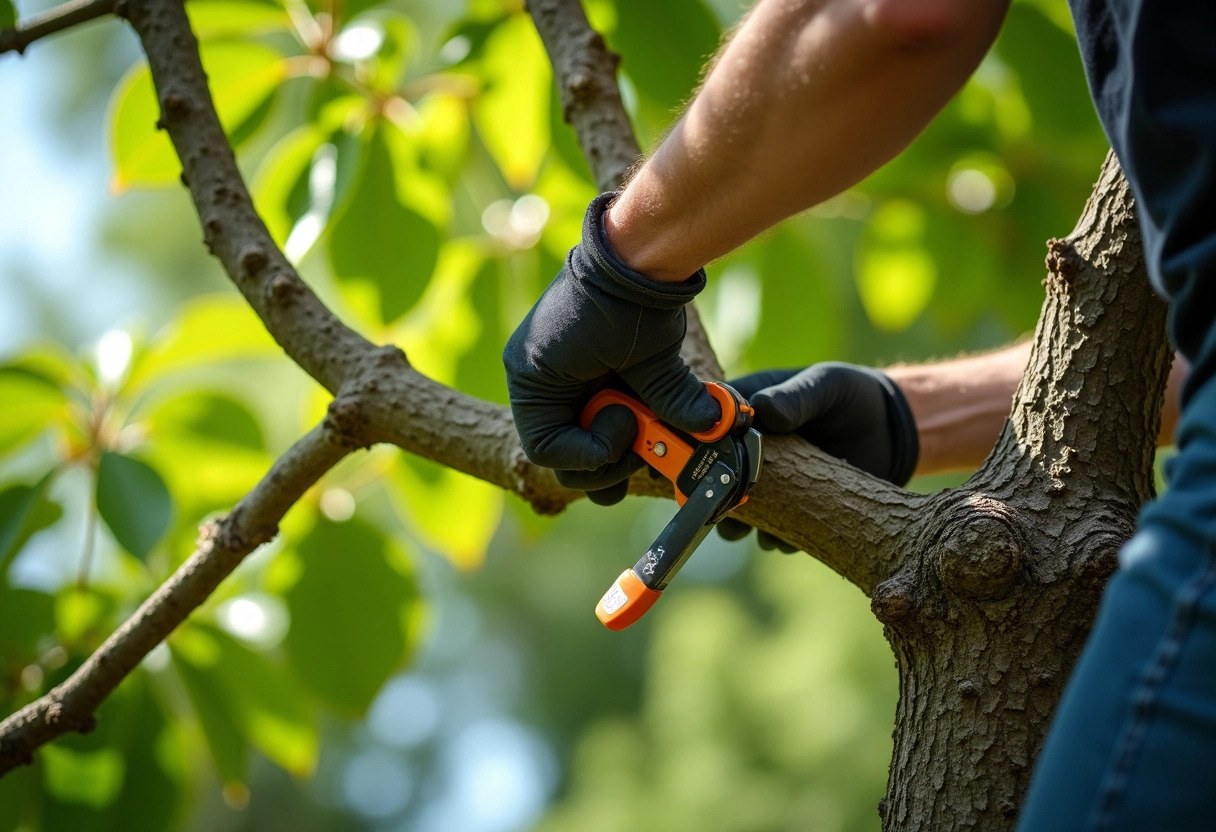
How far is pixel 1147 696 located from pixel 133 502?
1.09 meters

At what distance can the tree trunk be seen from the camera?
0.82 metres

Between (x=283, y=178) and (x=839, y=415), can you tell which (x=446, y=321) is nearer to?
(x=283, y=178)

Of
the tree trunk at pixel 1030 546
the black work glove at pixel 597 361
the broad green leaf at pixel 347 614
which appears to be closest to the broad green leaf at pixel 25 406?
the broad green leaf at pixel 347 614

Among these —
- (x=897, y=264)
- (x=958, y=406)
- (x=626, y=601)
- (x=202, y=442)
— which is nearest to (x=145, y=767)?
(x=202, y=442)

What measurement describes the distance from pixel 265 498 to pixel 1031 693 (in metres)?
0.78

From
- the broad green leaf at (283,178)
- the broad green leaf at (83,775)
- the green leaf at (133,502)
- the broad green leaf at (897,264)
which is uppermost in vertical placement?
the broad green leaf at (897,264)

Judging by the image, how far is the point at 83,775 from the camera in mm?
1498

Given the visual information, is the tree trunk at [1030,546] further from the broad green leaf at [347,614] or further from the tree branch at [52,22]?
the tree branch at [52,22]

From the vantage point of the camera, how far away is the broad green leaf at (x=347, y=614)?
5.08ft

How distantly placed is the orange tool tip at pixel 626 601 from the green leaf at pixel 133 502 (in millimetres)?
586

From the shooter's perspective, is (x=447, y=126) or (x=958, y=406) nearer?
(x=958, y=406)

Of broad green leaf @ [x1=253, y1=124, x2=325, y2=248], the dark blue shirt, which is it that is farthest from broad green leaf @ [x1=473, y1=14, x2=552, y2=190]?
the dark blue shirt

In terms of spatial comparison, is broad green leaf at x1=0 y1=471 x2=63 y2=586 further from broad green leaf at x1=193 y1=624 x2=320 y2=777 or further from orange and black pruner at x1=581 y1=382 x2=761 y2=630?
orange and black pruner at x1=581 y1=382 x2=761 y2=630

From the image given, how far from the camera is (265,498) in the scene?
114cm
